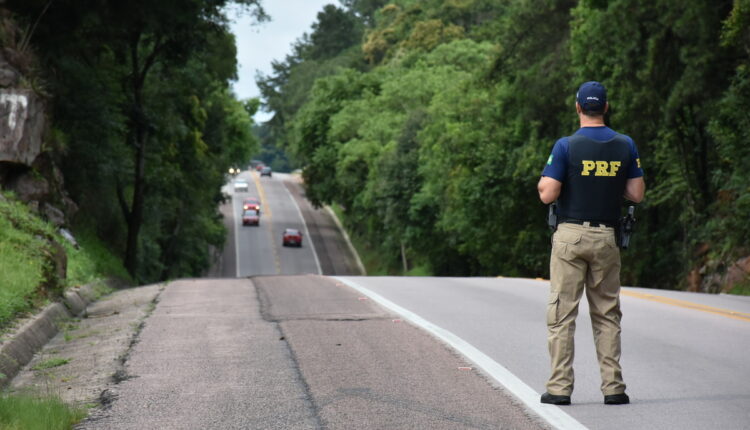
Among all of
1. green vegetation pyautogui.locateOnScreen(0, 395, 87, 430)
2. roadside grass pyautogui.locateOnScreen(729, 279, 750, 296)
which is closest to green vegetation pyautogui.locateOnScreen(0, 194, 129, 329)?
green vegetation pyautogui.locateOnScreen(0, 395, 87, 430)

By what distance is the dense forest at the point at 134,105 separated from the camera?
86.9 feet

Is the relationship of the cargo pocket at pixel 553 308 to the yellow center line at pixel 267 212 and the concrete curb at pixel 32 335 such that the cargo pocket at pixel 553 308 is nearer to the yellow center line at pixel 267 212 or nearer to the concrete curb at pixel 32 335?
the concrete curb at pixel 32 335

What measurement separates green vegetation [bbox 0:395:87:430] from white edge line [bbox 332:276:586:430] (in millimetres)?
2951

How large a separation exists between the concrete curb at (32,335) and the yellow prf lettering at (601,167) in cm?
483

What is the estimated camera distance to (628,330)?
1176 cm

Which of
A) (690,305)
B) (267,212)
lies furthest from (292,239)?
(690,305)

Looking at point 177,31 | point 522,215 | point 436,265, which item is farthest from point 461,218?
point 177,31

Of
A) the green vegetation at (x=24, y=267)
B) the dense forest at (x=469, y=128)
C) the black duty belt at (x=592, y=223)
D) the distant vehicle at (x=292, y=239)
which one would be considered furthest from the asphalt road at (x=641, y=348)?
the distant vehicle at (x=292, y=239)

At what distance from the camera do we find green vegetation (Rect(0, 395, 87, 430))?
646 centimetres

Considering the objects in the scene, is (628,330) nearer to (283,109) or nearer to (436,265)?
(436,265)

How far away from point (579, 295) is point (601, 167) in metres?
0.87

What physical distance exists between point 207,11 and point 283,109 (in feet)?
317

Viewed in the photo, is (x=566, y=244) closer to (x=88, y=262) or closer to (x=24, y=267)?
(x=24, y=267)

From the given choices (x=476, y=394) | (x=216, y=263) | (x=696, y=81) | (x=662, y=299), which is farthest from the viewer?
(x=216, y=263)
